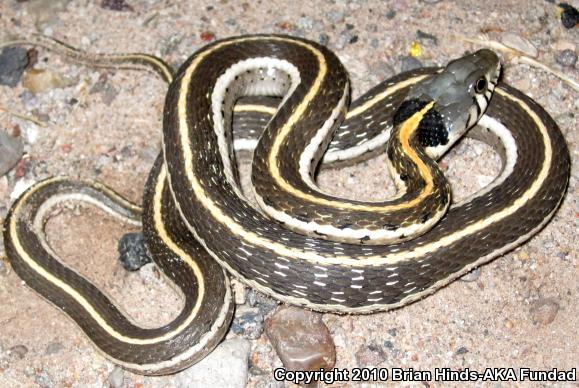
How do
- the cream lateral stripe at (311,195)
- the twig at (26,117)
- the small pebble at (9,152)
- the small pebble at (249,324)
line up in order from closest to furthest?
the cream lateral stripe at (311,195), the small pebble at (249,324), the small pebble at (9,152), the twig at (26,117)

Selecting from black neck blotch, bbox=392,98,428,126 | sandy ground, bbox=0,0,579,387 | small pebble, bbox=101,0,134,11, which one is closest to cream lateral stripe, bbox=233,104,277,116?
sandy ground, bbox=0,0,579,387

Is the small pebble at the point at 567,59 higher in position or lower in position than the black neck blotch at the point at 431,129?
higher

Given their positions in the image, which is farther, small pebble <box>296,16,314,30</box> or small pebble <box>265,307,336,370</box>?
small pebble <box>296,16,314,30</box>

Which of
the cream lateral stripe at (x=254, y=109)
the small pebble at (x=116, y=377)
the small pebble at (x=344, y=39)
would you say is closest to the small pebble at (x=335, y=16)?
the small pebble at (x=344, y=39)

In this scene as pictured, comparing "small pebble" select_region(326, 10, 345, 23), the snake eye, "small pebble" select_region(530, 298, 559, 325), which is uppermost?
the snake eye

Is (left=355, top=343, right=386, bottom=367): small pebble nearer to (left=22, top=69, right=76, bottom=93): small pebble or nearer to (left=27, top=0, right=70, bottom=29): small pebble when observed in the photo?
(left=22, top=69, right=76, bottom=93): small pebble

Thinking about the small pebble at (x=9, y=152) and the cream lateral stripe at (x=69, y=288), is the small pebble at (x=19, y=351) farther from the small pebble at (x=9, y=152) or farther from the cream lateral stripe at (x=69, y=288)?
the small pebble at (x=9, y=152)
